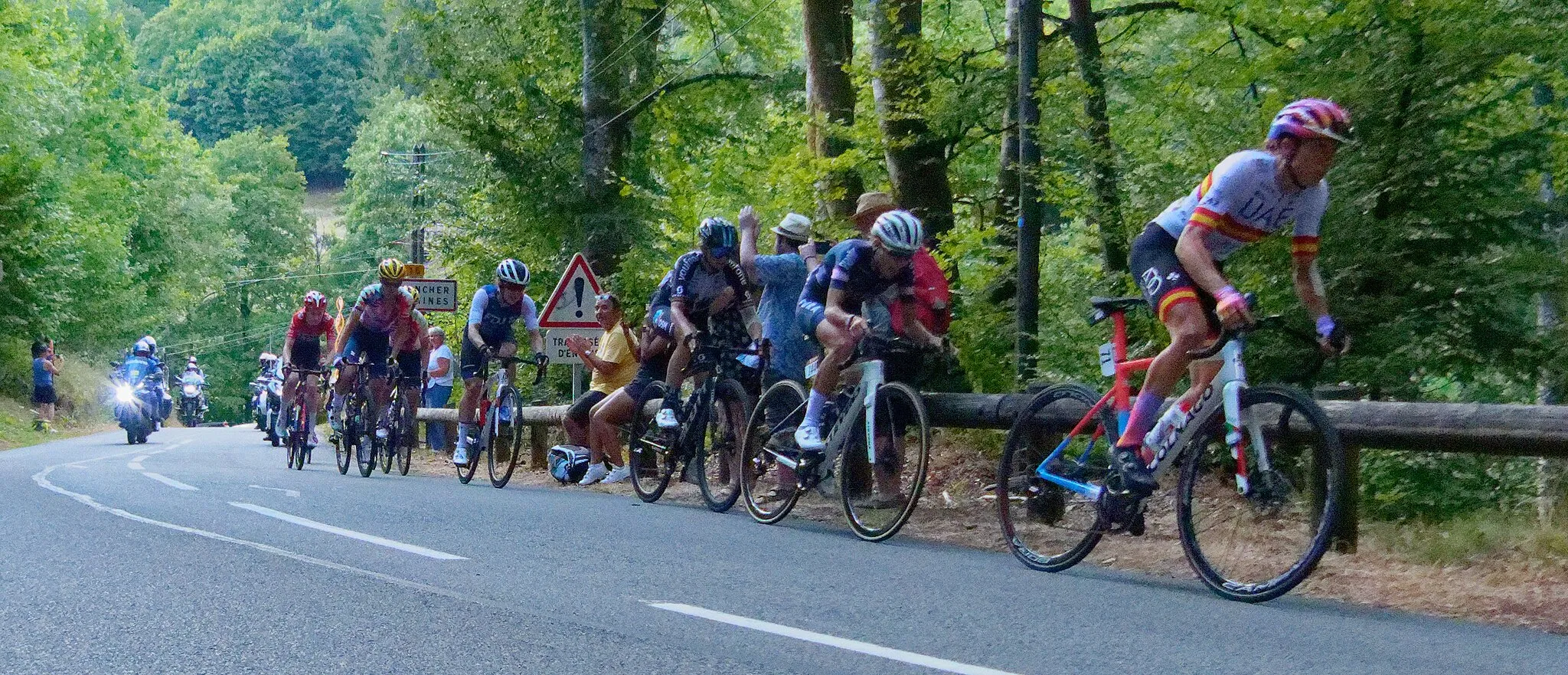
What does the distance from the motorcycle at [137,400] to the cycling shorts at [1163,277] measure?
27.2m

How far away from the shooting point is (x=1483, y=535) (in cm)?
794

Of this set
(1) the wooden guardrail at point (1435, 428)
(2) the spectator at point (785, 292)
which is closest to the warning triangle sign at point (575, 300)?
(2) the spectator at point (785, 292)

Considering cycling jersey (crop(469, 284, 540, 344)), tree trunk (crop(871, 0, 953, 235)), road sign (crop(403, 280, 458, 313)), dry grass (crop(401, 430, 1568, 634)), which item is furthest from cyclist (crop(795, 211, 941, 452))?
road sign (crop(403, 280, 458, 313))

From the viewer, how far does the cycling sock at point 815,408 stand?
9336 mm

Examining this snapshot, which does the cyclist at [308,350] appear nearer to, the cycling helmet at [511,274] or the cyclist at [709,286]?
the cycling helmet at [511,274]

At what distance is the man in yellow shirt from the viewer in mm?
13474

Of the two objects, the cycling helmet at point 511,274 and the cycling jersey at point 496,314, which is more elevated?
the cycling helmet at point 511,274

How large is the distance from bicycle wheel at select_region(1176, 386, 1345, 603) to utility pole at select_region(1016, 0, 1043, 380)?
21.2ft

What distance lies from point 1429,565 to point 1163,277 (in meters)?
2.09

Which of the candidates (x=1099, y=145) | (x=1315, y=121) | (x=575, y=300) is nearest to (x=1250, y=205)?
(x=1315, y=121)

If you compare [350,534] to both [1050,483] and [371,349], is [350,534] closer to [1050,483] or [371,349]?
[1050,483]

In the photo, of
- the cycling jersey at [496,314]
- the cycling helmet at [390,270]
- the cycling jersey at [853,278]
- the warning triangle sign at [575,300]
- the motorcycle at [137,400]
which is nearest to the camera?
the cycling jersey at [853,278]

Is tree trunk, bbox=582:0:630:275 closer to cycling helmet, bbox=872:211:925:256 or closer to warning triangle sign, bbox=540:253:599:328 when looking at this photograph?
warning triangle sign, bbox=540:253:599:328

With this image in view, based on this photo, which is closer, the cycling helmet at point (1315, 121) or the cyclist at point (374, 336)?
the cycling helmet at point (1315, 121)
